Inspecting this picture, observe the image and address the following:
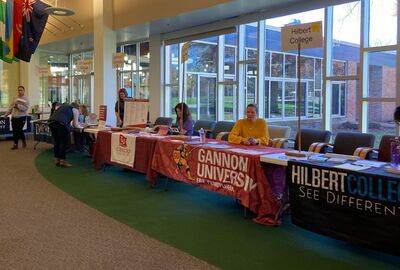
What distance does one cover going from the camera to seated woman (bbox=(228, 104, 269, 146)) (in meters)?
4.62

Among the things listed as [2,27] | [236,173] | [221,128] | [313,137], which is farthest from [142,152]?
[2,27]

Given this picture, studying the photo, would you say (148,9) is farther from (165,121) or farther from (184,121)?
(184,121)

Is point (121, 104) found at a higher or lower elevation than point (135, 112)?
higher

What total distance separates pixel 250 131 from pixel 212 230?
148 centimetres

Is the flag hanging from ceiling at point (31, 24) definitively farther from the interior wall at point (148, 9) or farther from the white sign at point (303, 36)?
the white sign at point (303, 36)

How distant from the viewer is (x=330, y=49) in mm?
6598

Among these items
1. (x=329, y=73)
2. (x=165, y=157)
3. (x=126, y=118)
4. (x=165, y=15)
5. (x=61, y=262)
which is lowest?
(x=61, y=262)

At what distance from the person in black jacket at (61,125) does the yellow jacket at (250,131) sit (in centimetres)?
307

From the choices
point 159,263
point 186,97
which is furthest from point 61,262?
point 186,97

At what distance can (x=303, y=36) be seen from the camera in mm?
3707

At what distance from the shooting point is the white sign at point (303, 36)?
360 centimetres

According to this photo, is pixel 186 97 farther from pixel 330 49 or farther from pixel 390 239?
pixel 390 239

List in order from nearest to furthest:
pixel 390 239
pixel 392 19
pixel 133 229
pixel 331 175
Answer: pixel 390 239, pixel 331 175, pixel 133 229, pixel 392 19

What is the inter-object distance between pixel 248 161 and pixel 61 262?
5.86 feet
